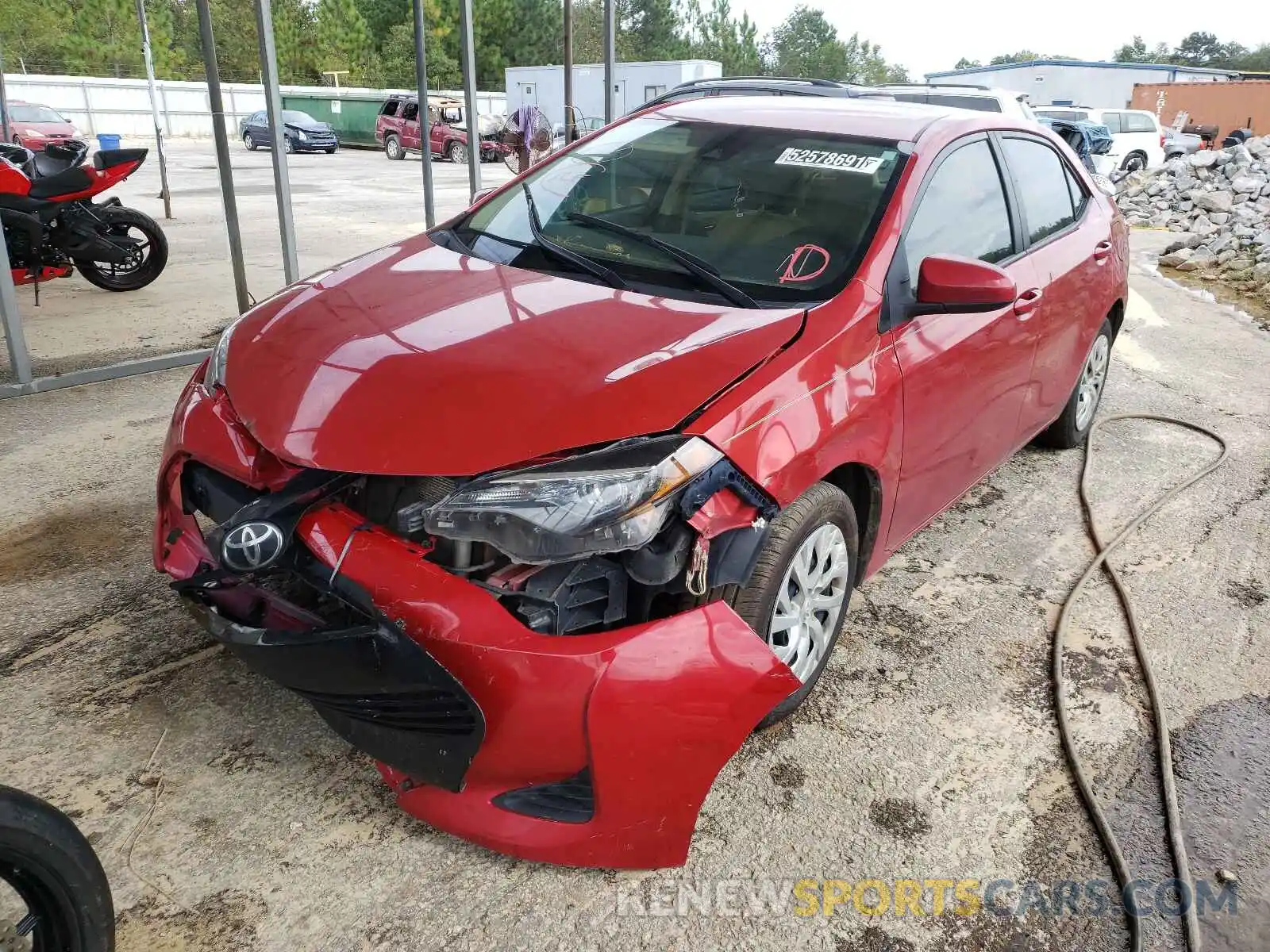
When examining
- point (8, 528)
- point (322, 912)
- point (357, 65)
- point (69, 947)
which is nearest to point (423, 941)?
point (322, 912)

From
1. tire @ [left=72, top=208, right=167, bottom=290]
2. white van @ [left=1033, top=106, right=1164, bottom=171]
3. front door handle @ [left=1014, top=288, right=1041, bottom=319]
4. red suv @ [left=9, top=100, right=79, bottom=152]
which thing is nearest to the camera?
front door handle @ [left=1014, top=288, right=1041, bottom=319]

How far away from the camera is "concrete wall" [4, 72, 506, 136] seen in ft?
107

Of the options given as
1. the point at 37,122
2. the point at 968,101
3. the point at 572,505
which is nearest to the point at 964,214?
the point at 572,505

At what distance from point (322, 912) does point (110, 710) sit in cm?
100

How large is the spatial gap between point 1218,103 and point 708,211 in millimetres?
44612

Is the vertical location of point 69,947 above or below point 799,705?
above

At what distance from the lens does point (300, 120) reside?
2783cm

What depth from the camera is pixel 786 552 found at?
237 centimetres

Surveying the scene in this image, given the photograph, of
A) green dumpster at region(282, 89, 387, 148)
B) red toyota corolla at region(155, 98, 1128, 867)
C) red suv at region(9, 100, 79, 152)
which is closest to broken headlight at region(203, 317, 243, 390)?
red toyota corolla at region(155, 98, 1128, 867)

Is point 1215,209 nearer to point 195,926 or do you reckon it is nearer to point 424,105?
point 424,105

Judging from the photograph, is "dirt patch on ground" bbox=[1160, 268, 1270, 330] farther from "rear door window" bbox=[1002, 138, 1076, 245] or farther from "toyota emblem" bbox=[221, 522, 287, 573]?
"toyota emblem" bbox=[221, 522, 287, 573]

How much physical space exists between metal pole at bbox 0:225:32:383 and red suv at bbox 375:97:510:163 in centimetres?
2259

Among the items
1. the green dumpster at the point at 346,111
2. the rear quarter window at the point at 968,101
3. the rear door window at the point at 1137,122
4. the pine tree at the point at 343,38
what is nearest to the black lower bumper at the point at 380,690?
the rear quarter window at the point at 968,101

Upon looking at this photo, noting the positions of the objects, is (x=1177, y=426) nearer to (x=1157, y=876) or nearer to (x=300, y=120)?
(x=1157, y=876)
